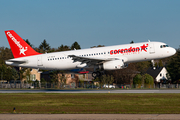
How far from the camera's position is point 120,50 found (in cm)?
4172

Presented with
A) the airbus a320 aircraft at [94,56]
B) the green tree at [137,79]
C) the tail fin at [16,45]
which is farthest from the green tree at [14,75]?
the airbus a320 aircraft at [94,56]

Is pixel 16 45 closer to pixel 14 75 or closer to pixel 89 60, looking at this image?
pixel 89 60

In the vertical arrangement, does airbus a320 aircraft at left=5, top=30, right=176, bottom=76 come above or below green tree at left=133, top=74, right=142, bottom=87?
above

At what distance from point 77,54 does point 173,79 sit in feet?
177

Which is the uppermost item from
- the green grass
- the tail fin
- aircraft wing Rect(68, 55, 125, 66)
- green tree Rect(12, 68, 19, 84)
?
the tail fin

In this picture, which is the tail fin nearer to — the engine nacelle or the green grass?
the engine nacelle

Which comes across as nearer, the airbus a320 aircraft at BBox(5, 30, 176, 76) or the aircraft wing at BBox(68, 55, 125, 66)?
the aircraft wing at BBox(68, 55, 125, 66)

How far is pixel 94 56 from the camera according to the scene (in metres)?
42.7

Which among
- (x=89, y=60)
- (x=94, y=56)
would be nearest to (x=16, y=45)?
(x=89, y=60)

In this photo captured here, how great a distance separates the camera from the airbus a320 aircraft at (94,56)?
135 ft

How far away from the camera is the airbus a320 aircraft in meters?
41.1

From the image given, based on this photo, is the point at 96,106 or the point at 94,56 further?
the point at 94,56

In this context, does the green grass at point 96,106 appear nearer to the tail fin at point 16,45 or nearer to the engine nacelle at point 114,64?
the engine nacelle at point 114,64

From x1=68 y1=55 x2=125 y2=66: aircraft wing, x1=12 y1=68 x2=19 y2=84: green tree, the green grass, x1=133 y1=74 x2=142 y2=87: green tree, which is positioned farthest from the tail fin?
x1=12 y1=68 x2=19 y2=84: green tree
